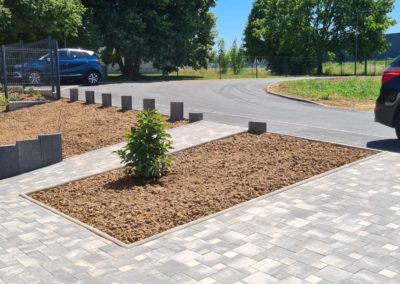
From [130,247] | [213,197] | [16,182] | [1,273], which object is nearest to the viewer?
[1,273]

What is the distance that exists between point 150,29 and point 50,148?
82.4ft

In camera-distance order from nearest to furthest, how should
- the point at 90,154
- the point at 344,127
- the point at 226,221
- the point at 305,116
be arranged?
the point at 226,221, the point at 90,154, the point at 344,127, the point at 305,116

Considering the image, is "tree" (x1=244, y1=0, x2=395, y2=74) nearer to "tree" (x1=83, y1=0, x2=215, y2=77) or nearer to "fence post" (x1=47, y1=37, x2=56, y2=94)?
"tree" (x1=83, y1=0, x2=215, y2=77)

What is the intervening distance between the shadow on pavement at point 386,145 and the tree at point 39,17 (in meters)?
21.3

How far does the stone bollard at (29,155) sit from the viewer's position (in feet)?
27.5

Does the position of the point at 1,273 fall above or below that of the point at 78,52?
below

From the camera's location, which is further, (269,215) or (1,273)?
(269,215)

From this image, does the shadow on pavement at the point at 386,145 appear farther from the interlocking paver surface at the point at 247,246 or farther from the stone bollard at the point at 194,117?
the stone bollard at the point at 194,117

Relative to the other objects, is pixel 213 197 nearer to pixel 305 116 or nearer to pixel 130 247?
pixel 130 247

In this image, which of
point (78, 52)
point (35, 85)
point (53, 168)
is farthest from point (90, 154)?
point (78, 52)

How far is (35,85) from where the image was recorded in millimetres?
16688

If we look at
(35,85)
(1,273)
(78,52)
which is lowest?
(1,273)

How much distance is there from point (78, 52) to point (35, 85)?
7209mm

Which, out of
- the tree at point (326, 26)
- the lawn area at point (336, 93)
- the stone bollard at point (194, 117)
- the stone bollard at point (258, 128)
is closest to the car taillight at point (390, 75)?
the stone bollard at point (258, 128)
